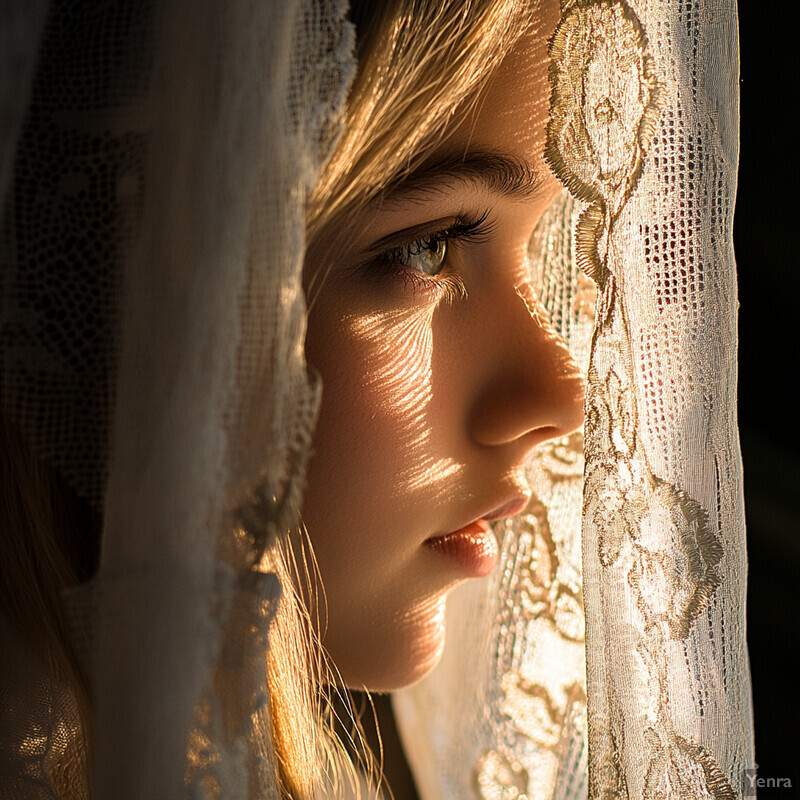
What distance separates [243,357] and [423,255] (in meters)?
0.27

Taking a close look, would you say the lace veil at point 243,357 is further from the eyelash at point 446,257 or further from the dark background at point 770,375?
the dark background at point 770,375

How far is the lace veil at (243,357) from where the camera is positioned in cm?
41

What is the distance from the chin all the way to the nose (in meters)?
0.19

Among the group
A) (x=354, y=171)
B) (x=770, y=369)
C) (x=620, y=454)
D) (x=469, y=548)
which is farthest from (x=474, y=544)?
(x=770, y=369)

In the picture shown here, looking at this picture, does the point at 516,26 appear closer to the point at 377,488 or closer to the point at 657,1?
the point at 657,1

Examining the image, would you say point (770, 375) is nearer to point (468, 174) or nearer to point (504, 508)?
point (504, 508)

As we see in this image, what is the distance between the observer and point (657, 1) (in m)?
0.50

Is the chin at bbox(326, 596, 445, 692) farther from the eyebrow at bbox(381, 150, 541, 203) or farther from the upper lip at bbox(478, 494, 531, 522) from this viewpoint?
the eyebrow at bbox(381, 150, 541, 203)

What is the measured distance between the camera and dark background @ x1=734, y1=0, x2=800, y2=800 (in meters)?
1.35

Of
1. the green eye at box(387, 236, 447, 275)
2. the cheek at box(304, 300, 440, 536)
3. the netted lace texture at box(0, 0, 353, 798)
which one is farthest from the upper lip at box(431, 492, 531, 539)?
the netted lace texture at box(0, 0, 353, 798)

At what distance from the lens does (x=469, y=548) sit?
73 cm

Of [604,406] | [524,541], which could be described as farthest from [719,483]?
[524,541]

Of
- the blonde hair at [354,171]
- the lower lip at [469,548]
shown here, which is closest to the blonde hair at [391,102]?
the blonde hair at [354,171]

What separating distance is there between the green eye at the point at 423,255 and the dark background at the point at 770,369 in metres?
0.92
